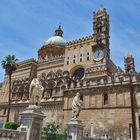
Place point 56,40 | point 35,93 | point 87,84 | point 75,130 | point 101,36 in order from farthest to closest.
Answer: point 56,40
point 101,36
point 87,84
point 75,130
point 35,93

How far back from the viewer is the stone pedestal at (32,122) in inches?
454

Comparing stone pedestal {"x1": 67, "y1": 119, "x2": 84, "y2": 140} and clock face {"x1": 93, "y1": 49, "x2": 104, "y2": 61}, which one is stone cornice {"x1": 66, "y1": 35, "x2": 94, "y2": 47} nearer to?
clock face {"x1": 93, "y1": 49, "x2": 104, "y2": 61}

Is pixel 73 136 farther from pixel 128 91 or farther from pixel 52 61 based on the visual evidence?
pixel 52 61

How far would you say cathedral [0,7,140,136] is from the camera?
3209 centimetres

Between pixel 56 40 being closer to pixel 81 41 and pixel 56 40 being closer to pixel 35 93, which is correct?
pixel 81 41

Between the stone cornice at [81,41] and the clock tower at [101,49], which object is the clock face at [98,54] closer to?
the clock tower at [101,49]

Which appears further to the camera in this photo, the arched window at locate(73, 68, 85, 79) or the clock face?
the arched window at locate(73, 68, 85, 79)

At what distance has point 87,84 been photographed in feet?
119

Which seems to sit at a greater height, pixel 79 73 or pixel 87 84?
pixel 79 73

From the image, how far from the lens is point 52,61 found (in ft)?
181

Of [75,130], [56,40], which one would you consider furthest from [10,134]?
[56,40]

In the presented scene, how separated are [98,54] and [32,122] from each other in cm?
3573

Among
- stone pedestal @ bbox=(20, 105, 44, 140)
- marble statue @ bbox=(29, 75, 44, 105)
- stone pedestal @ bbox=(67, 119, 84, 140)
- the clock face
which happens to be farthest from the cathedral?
stone pedestal @ bbox=(20, 105, 44, 140)

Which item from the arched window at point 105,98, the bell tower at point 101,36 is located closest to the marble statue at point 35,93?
the arched window at point 105,98
